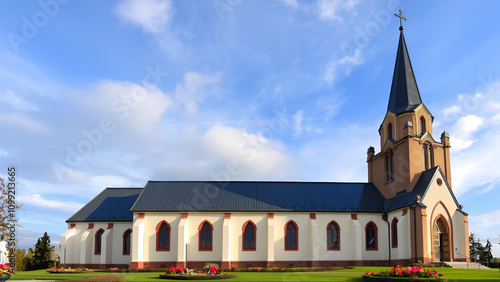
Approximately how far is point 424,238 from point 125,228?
1301 inches

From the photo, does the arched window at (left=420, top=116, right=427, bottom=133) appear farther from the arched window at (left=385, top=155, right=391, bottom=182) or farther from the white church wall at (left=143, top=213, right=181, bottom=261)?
the white church wall at (left=143, top=213, right=181, bottom=261)

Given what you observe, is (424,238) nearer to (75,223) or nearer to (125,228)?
(125,228)

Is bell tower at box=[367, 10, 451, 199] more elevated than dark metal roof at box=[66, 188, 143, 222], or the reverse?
bell tower at box=[367, 10, 451, 199]

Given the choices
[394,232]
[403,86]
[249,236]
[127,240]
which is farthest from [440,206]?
[127,240]

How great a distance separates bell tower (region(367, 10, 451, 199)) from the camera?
46.3m

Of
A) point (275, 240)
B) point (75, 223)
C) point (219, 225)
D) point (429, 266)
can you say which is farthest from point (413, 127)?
point (75, 223)

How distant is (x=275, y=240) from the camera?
155 ft

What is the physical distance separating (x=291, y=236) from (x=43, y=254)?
33.2 m

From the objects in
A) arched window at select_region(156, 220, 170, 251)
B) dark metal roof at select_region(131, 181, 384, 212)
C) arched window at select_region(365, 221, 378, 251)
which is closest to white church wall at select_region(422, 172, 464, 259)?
dark metal roof at select_region(131, 181, 384, 212)

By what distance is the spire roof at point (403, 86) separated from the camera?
165 feet

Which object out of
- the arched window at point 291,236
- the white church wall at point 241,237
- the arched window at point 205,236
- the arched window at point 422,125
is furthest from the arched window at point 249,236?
the arched window at point 422,125

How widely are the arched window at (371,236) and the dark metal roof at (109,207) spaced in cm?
2760

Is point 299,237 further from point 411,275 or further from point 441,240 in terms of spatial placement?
point 411,275

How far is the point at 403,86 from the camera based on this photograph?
51.5 metres
